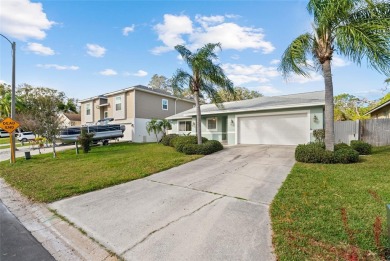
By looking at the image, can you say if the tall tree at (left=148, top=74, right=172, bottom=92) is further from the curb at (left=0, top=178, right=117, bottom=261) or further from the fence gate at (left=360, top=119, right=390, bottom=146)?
the curb at (left=0, top=178, right=117, bottom=261)

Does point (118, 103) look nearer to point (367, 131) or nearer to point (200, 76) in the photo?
point (200, 76)

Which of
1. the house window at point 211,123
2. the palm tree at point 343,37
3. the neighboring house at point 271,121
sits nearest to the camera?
the palm tree at point 343,37

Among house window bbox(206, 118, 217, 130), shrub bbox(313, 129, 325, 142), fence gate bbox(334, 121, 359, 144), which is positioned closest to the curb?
shrub bbox(313, 129, 325, 142)

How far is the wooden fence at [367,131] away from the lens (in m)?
12.6

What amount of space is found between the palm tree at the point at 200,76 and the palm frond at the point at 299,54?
4098 millimetres

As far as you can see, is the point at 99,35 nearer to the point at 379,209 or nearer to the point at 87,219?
the point at 87,219

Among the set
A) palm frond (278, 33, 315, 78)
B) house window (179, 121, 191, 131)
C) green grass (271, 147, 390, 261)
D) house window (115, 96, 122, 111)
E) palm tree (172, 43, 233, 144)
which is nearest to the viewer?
green grass (271, 147, 390, 261)

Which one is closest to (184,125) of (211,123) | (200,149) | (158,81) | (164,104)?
(211,123)

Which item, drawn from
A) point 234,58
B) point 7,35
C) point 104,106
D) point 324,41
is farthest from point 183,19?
point 104,106

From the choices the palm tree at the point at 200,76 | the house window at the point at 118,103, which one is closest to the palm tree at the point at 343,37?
the palm tree at the point at 200,76

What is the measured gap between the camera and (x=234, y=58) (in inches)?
585

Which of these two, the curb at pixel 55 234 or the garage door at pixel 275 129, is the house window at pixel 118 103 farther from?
the curb at pixel 55 234

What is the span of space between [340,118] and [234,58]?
49.1 feet

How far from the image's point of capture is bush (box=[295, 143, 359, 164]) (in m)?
8.10
